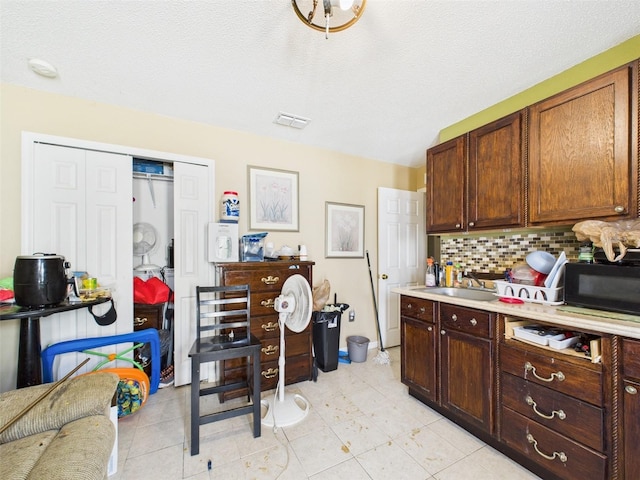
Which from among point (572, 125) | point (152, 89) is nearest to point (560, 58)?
point (572, 125)

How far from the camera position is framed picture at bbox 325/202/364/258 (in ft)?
10.2

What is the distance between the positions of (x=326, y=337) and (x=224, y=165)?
6.51 feet

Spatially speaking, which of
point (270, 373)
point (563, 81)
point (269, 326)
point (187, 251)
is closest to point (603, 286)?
point (563, 81)

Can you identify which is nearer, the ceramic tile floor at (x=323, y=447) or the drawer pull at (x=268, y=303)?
the ceramic tile floor at (x=323, y=447)

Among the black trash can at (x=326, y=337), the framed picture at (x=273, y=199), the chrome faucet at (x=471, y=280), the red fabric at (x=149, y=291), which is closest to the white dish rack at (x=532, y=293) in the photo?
the chrome faucet at (x=471, y=280)

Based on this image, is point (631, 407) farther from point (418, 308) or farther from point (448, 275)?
point (448, 275)

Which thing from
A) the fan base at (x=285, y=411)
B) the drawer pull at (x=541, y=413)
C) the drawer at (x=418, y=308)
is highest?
the drawer at (x=418, y=308)

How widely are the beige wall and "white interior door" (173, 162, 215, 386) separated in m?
0.20

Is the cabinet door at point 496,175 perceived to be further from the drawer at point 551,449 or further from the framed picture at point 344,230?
the framed picture at point 344,230

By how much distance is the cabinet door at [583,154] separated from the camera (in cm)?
140

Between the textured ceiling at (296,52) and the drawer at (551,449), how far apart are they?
216 centimetres

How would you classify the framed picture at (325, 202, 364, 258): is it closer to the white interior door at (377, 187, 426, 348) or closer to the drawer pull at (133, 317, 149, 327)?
the white interior door at (377, 187, 426, 348)

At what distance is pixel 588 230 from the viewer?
1479 mm

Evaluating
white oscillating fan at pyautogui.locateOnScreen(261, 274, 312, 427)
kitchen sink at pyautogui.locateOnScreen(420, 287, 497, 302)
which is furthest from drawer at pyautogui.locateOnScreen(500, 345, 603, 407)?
white oscillating fan at pyautogui.locateOnScreen(261, 274, 312, 427)
